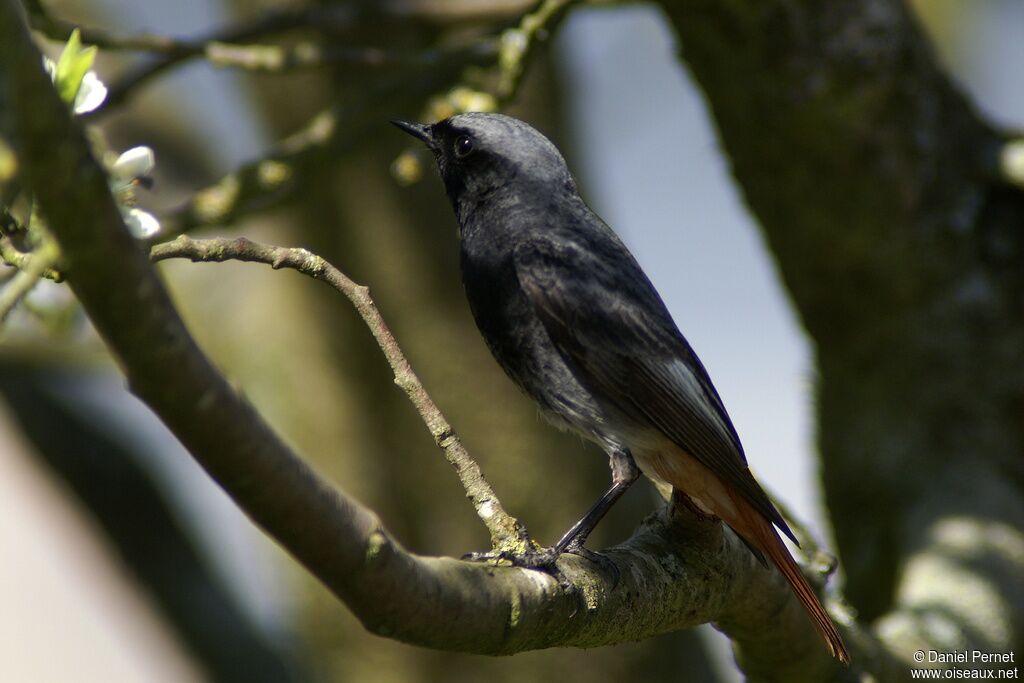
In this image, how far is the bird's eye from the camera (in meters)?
3.50

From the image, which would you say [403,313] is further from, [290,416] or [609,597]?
[609,597]

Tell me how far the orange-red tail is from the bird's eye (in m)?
1.42

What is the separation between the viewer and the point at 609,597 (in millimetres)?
2215

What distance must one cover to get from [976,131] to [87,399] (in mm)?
4227

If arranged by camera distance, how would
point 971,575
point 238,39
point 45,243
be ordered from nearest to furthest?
point 45,243, point 971,575, point 238,39

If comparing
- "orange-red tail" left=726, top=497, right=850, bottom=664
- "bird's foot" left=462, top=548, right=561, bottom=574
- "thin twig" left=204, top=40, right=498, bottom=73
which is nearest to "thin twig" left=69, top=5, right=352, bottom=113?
"thin twig" left=204, top=40, right=498, bottom=73

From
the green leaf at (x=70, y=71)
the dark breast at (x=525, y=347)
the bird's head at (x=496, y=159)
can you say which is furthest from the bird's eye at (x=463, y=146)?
the green leaf at (x=70, y=71)

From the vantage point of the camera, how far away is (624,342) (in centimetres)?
302

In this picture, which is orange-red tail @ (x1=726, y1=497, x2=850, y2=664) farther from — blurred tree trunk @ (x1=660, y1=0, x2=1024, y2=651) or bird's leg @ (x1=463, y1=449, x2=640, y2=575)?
blurred tree trunk @ (x1=660, y1=0, x2=1024, y2=651)

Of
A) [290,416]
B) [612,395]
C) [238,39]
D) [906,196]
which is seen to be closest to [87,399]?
[290,416]

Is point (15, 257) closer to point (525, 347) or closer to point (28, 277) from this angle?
point (28, 277)

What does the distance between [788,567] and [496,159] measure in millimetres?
1533

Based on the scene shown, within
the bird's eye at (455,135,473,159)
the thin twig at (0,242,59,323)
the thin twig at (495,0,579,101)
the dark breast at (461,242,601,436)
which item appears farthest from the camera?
the thin twig at (495,0,579,101)

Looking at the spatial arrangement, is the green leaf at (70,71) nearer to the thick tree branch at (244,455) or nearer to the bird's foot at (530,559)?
the thick tree branch at (244,455)
